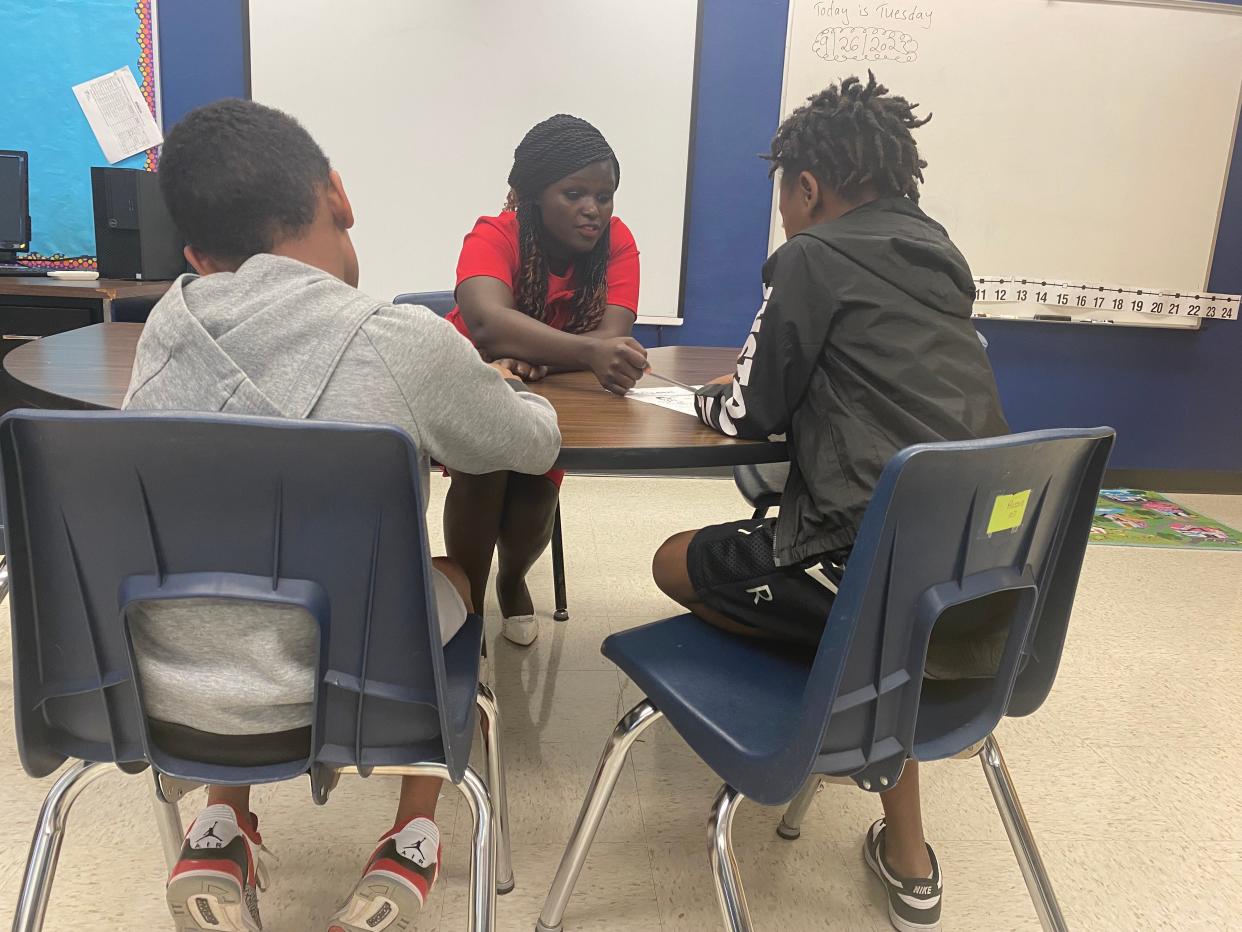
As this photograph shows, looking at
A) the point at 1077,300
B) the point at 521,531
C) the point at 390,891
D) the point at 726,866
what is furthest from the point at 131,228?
the point at 1077,300

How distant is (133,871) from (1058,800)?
1554mm

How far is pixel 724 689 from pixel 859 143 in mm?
751

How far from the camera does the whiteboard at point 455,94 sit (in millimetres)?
3186

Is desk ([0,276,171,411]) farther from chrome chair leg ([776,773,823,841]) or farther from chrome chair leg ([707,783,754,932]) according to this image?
chrome chair leg ([707,783,754,932])

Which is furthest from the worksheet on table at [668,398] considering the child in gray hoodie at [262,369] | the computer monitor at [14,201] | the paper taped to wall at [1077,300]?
the computer monitor at [14,201]

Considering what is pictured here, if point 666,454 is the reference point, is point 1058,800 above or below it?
below

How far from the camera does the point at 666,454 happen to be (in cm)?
105

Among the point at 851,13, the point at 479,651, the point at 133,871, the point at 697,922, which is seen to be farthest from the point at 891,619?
the point at 851,13

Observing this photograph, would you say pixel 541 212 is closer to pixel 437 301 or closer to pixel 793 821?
pixel 437 301

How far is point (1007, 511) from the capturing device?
32.7 inches

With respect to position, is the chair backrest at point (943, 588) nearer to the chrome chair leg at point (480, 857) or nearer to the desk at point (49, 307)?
the chrome chair leg at point (480, 857)

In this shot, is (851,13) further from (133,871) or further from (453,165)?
(133,871)

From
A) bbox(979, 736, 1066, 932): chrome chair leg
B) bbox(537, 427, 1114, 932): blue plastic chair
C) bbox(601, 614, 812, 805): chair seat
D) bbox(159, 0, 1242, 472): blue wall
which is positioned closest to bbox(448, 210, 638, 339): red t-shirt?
bbox(601, 614, 812, 805): chair seat

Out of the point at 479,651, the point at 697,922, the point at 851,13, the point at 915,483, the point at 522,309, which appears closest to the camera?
the point at 915,483
